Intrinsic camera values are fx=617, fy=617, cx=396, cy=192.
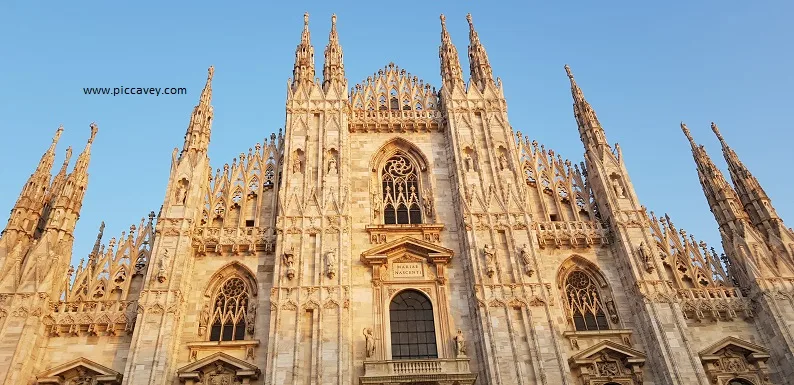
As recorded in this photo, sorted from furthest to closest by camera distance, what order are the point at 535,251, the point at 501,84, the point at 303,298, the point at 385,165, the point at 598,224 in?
the point at 501,84 < the point at 385,165 < the point at 598,224 < the point at 535,251 < the point at 303,298

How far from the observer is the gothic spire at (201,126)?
75.4 ft

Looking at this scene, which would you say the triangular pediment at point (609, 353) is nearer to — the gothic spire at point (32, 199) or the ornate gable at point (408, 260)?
the ornate gable at point (408, 260)

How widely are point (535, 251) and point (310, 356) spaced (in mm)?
7927

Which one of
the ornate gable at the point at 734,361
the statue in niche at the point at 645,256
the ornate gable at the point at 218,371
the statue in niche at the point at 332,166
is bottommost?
the ornate gable at the point at 734,361

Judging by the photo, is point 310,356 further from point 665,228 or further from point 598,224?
point 665,228

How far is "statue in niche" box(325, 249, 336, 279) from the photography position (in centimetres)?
1936

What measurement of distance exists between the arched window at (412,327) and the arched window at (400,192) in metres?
3.33

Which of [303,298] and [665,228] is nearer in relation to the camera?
[303,298]

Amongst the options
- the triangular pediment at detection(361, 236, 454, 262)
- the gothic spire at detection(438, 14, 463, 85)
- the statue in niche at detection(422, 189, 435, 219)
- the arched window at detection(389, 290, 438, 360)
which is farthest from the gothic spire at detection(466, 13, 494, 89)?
Answer: the arched window at detection(389, 290, 438, 360)

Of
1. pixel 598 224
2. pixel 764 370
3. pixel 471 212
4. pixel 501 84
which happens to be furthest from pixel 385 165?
pixel 764 370

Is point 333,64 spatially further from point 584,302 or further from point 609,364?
point 609,364

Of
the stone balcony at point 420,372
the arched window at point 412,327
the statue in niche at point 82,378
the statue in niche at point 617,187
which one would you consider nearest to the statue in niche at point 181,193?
the statue in niche at point 82,378

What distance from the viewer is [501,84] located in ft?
85.3

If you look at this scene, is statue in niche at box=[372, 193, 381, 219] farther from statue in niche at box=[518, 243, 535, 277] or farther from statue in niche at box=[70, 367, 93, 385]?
statue in niche at box=[70, 367, 93, 385]
